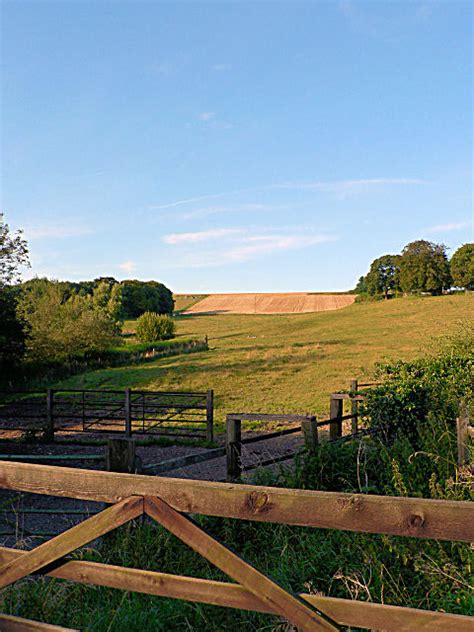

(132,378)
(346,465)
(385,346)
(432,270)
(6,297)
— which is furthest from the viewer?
(432,270)

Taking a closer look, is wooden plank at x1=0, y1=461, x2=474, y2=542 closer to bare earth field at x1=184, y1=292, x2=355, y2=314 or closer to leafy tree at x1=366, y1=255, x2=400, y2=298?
bare earth field at x1=184, y1=292, x2=355, y2=314

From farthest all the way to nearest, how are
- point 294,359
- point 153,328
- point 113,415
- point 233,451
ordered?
1. point 153,328
2. point 294,359
3. point 113,415
4. point 233,451

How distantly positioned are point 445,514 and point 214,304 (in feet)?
326

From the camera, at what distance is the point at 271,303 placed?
302 ft

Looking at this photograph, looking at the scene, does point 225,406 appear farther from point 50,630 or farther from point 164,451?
point 50,630

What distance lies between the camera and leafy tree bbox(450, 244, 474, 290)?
69.5 m

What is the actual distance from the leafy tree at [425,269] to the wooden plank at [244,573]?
75.2m

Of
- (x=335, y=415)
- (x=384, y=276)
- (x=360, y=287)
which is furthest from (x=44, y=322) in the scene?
(x=360, y=287)

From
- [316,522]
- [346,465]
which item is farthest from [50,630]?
[346,465]

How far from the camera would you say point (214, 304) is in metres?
101

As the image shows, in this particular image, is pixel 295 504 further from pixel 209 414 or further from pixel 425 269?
pixel 425 269

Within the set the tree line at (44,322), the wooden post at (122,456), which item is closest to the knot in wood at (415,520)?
the wooden post at (122,456)

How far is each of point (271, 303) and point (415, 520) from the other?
3543 inches

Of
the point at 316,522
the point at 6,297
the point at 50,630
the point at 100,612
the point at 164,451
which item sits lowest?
the point at 164,451
